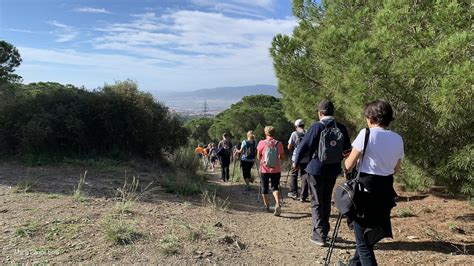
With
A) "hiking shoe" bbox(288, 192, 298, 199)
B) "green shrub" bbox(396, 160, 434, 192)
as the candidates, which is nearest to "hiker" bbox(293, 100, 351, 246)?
"green shrub" bbox(396, 160, 434, 192)

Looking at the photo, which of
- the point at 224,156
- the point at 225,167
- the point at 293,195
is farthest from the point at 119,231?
the point at 225,167

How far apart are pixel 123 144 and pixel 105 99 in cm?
142

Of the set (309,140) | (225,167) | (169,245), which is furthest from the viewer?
(225,167)

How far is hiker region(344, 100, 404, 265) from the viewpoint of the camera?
4.01m

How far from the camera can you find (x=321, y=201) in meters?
5.66

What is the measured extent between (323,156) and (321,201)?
0.65 metres

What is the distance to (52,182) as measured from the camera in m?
8.66

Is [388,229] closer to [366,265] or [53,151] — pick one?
[366,265]

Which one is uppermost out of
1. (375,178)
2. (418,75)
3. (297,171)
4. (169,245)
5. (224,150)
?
(418,75)

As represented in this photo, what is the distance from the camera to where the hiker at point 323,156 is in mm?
5434

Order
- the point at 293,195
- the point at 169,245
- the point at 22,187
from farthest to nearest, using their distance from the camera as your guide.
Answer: the point at 293,195
the point at 22,187
the point at 169,245

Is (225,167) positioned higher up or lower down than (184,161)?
lower down

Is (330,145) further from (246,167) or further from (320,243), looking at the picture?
(246,167)

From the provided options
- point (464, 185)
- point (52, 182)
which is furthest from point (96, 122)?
point (464, 185)
